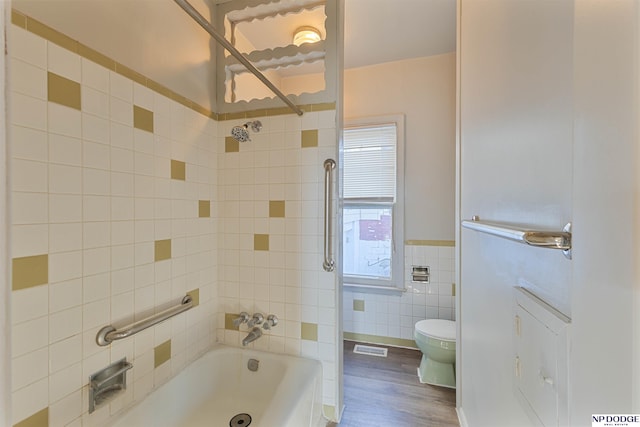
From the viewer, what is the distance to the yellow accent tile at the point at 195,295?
59.3 inches

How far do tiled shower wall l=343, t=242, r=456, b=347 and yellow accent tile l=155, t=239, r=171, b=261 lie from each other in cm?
182

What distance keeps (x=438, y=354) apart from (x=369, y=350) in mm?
707

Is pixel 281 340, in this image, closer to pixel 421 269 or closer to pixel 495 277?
pixel 495 277

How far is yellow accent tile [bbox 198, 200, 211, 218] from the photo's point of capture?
5.18ft

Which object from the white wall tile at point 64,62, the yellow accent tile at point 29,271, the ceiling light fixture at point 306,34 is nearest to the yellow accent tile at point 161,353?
the yellow accent tile at point 29,271

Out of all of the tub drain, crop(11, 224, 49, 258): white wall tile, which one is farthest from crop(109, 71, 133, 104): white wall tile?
the tub drain

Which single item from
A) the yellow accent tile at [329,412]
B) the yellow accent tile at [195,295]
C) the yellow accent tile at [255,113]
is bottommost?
the yellow accent tile at [329,412]

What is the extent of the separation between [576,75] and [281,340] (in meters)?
1.71

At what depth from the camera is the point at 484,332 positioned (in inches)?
44.2

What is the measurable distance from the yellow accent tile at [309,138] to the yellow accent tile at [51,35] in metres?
1.03

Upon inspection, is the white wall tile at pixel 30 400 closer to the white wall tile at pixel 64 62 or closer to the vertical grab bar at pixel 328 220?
the white wall tile at pixel 64 62

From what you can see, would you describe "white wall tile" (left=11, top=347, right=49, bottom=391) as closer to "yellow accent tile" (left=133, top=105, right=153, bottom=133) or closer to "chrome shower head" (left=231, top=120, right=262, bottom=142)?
"yellow accent tile" (left=133, top=105, right=153, bottom=133)

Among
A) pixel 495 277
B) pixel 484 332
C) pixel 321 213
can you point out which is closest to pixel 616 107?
pixel 495 277

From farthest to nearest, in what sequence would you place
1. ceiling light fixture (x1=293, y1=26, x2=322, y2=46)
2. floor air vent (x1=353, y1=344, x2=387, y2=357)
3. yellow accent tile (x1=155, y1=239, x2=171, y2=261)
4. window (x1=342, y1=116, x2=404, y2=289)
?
window (x1=342, y1=116, x2=404, y2=289) < floor air vent (x1=353, y1=344, x2=387, y2=357) < ceiling light fixture (x1=293, y1=26, x2=322, y2=46) < yellow accent tile (x1=155, y1=239, x2=171, y2=261)
